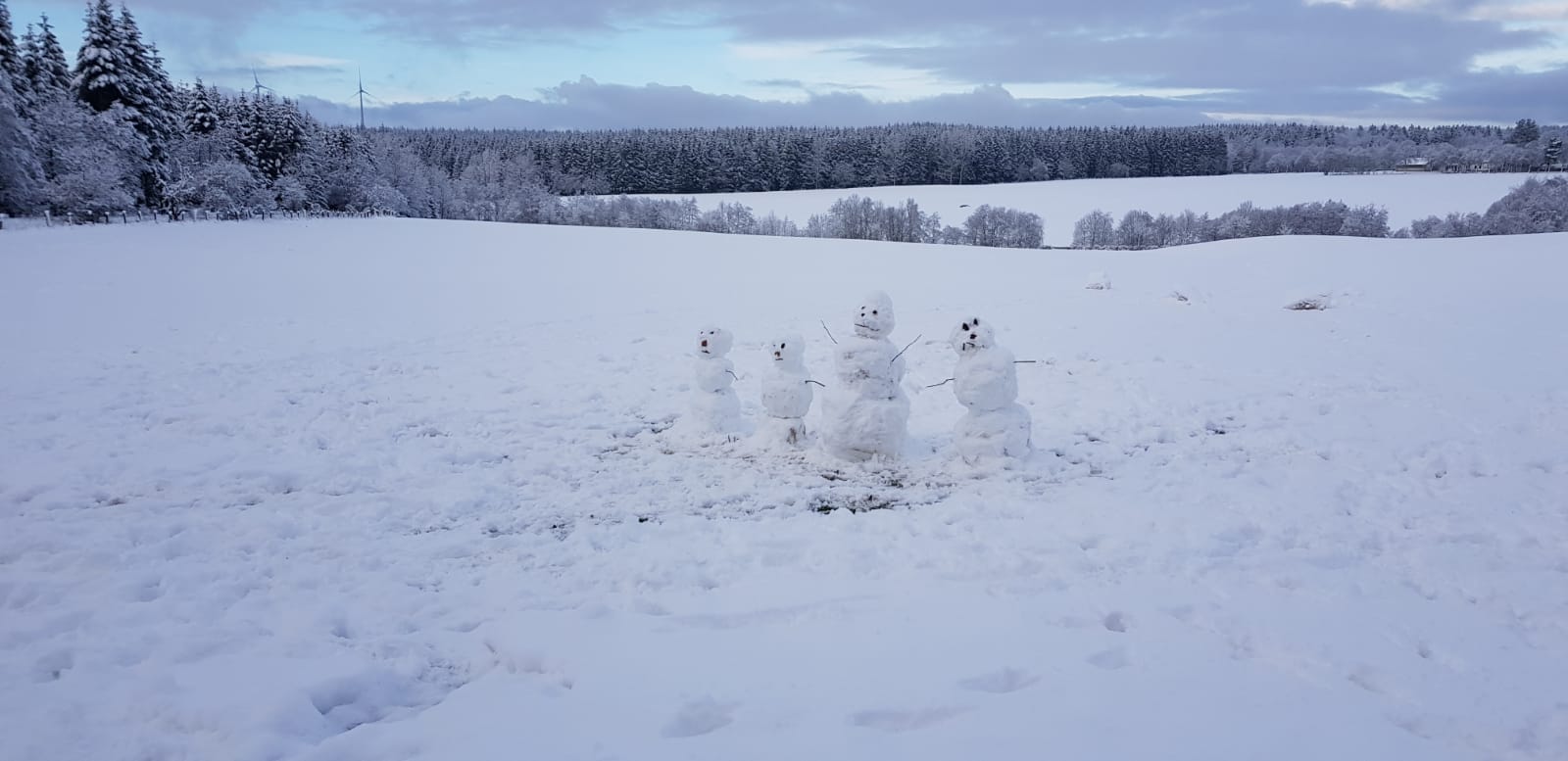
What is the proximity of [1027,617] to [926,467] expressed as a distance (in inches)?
125

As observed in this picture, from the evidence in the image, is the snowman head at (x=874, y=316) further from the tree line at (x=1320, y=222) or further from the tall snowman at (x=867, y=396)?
the tree line at (x=1320, y=222)

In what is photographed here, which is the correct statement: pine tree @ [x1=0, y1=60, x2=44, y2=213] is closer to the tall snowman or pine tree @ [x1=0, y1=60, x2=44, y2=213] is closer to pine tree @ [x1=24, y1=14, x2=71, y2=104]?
pine tree @ [x1=24, y1=14, x2=71, y2=104]

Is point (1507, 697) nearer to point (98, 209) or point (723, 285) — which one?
point (723, 285)

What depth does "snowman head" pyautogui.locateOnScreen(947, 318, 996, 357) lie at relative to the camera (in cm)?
824

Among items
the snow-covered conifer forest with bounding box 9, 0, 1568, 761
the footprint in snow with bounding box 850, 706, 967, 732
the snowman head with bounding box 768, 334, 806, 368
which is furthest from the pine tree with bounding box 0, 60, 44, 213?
the footprint in snow with bounding box 850, 706, 967, 732

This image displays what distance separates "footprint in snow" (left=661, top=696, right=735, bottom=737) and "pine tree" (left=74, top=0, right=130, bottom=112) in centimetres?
4308

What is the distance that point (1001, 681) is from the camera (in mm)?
4812

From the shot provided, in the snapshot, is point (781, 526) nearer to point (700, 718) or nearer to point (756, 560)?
point (756, 560)

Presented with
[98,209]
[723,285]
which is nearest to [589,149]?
[98,209]

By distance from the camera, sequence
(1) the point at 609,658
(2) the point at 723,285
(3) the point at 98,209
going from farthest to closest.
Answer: (3) the point at 98,209 < (2) the point at 723,285 < (1) the point at 609,658

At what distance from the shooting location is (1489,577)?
6102mm

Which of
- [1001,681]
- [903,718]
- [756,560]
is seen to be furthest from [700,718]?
[756,560]

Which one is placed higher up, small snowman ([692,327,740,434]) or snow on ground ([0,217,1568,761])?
small snowman ([692,327,740,434])

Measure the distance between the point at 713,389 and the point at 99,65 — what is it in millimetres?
40214
